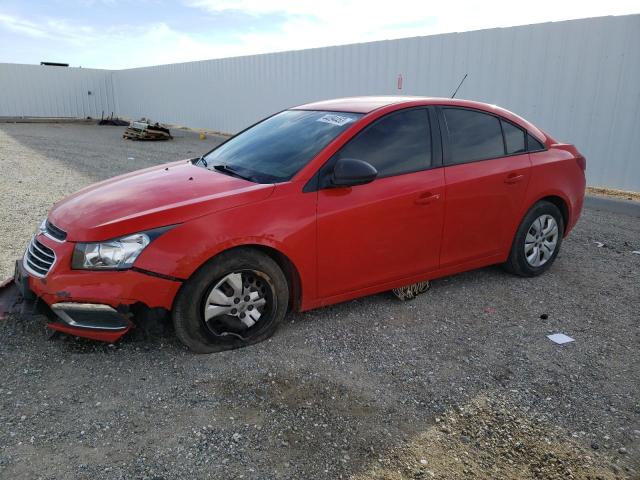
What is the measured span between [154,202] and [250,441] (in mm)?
1626

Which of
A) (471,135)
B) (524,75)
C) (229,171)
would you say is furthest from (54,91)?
(471,135)

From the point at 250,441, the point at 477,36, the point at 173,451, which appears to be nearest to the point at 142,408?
the point at 173,451

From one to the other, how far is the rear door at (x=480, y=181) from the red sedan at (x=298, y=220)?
13mm

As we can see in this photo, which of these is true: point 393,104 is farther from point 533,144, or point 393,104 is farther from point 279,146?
point 533,144

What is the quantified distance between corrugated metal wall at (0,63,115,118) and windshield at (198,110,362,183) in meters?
27.2

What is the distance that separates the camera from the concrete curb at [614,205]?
8.31 metres

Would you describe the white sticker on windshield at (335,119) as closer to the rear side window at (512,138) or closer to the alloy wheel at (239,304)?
the alloy wheel at (239,304)

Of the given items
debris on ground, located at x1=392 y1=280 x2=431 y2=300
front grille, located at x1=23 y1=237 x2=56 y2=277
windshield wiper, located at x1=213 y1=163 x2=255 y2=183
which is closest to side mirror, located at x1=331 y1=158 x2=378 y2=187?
windshield wiper, located at x1=213 y1=163 x2=255 y2=183

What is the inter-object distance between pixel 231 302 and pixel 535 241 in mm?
3045

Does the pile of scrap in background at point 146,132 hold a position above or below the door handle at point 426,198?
below

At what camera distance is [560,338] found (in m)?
3.95

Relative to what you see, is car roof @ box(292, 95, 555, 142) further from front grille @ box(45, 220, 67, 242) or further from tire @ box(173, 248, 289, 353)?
front grille @ box(45, 220, 67, 242)

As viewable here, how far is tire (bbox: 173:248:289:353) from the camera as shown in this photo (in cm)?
333

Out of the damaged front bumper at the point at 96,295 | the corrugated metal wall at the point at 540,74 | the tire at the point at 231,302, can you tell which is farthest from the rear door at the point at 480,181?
the corrugated metal wall at the point at 540,74
